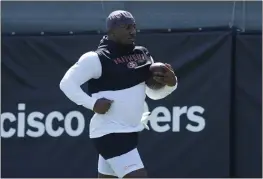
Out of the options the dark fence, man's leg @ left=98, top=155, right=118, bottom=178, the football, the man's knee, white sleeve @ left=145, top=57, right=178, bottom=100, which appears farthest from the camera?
the dark fence

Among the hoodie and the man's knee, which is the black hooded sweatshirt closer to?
the hoodie

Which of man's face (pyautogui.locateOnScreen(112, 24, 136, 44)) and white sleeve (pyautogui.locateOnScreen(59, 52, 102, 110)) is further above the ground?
man's face (pyautogui.locateOnScreen(112, 24, 136, 44))

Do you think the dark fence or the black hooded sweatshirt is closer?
the black hooded sweatshirt

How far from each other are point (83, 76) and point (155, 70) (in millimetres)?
470

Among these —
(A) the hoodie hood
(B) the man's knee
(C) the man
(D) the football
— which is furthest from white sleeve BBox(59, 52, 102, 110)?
(B) the man's knee

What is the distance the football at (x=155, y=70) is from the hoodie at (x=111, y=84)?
0.08 metres

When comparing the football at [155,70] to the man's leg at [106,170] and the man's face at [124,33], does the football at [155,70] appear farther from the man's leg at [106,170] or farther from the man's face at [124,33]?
the man's leg at [106,170]

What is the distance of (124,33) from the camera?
17.3 ft

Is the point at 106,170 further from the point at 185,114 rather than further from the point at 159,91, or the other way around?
the point at 185,114

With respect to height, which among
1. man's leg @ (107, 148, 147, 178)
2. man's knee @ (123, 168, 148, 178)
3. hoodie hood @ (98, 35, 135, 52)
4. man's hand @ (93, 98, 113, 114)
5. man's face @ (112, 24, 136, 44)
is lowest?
man's knee @ (123, 168, 148, 178)

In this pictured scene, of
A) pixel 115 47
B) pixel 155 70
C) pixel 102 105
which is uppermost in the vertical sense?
pixel 115 47

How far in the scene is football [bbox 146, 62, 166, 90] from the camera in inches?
207

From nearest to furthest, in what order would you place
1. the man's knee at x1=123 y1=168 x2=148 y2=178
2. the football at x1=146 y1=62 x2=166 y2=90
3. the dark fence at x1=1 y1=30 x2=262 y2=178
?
the man's knee at x1=123 y1=168 x2=148 y2=178 < the football at x1=146 y1=62 x2=166 y2=90 < the dark fence at x1=1 y1=30 x2=262 y2=178

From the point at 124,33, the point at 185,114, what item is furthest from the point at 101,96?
the point at 185,114
